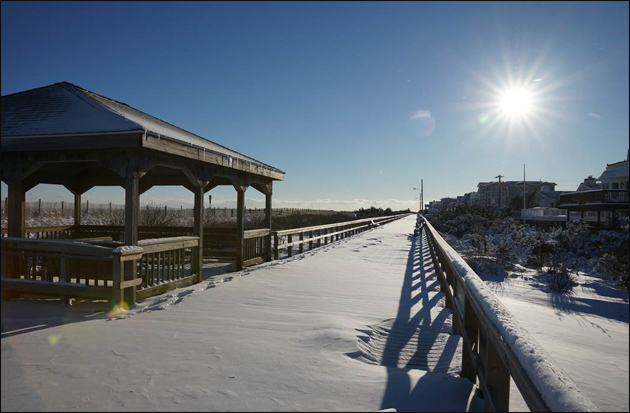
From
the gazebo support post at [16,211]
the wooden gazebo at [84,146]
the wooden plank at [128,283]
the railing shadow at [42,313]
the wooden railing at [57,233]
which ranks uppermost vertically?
the wooden gazebo at [84,146]

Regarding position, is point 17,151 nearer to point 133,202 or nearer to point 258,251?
point 133,202

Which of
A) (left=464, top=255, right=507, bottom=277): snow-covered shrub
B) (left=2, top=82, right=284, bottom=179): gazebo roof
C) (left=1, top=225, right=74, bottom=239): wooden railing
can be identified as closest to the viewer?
(left=2, top=82, right=284, bottom=179): gazebo roof

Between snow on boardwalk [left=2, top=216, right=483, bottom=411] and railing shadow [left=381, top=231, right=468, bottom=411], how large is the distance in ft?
0.05

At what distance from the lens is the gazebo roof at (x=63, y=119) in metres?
5.91

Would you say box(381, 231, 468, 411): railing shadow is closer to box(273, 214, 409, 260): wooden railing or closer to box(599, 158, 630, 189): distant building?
box(599, 158, 630, 189): distant building

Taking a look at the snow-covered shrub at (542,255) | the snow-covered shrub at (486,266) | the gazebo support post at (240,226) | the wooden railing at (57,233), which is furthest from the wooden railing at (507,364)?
the snow-covered shrub at (542,255)

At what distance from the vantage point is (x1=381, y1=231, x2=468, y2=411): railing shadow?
275 centimetres

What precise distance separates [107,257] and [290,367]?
4.05m

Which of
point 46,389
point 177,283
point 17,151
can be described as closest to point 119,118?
point 17,151

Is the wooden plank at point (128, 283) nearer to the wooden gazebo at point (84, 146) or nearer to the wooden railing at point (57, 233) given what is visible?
the wooden gazebo at point (84, 146)

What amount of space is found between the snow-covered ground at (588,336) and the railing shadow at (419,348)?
2.97 feet

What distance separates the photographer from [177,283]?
7.27 metres

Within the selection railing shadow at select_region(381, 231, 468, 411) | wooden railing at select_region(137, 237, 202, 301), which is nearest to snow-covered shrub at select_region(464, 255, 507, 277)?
railing shadow at select_region(381, 231, 468, 411)

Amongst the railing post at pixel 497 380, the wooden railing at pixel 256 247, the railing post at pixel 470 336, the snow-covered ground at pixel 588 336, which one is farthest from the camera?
the wooden railing at pixel 256 247
